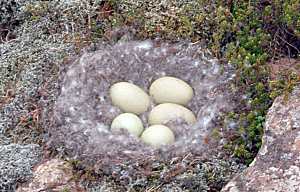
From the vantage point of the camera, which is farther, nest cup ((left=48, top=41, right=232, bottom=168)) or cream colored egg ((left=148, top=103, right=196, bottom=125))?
cream colored egg ((left=148, top=103, right=196, bottom=125))

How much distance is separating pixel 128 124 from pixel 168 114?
219 millimetres

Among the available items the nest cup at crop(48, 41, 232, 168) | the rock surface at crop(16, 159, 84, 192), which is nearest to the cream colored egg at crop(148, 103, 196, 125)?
the nest cup at crop(48, 41, 232, 168)

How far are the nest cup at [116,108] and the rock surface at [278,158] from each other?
0.36 m

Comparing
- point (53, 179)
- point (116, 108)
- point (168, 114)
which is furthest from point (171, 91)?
point (53, 179)

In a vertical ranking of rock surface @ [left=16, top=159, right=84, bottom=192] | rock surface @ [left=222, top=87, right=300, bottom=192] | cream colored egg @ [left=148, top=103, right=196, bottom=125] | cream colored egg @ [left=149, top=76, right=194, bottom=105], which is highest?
rock surface @ [left=222, top=87, right=300, bottom=192]

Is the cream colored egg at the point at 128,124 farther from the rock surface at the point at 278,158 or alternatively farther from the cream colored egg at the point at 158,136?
the rock surface at the point at 278,158

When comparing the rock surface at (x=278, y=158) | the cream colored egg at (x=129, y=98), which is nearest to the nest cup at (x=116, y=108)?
the cream colored egg at (x=129, y=98)

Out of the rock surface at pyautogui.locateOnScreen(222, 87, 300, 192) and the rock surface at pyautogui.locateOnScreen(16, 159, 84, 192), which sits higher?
the rock surface at pyautogui.locateOnScreen(222, 87, 300, 192)

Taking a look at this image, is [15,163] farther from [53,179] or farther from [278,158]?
[278,158]

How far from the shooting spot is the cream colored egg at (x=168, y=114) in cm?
329

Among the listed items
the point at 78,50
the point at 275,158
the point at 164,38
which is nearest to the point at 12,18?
the point at 78,50

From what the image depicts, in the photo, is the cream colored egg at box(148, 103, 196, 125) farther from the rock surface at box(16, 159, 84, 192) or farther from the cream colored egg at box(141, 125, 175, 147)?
the rock surface at box(16, 159, 84, 192)

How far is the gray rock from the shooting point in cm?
304

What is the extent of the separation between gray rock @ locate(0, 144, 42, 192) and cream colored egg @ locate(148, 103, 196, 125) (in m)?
0.62
